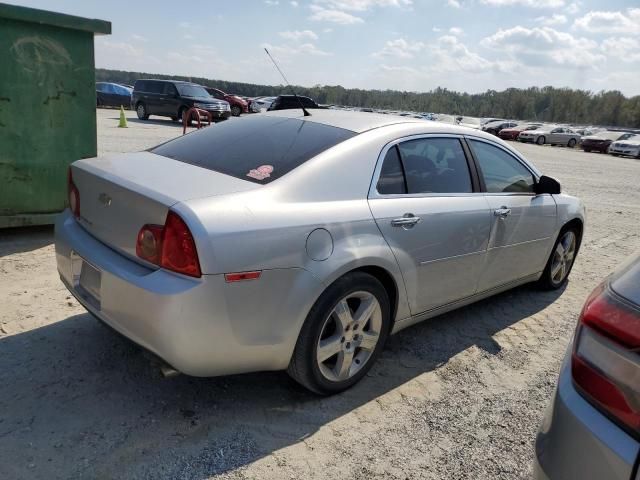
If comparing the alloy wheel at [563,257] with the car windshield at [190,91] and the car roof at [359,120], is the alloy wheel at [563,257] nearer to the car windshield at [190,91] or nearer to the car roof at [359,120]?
the car roof at [359,120]

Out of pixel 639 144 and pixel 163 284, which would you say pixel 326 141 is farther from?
pixel 639 144

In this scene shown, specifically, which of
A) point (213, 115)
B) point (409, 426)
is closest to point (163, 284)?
point (409, 426)

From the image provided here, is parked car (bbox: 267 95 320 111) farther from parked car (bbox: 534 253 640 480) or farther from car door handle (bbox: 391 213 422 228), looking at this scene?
parked car (bbox: 534 253 640 480)

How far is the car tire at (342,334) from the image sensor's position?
8.98ft

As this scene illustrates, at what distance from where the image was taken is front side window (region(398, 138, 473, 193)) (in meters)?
3.34

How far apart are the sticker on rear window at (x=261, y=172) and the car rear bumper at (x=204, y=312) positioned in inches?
22.5

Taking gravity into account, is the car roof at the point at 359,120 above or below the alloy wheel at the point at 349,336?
above

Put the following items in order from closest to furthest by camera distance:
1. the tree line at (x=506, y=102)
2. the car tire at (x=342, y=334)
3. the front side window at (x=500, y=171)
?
1. the car tire at (x=342, y=334)
2. the front side window at (x=500, y=171)
3. the tree line at (x=506, y=102)

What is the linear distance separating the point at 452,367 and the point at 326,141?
5.68 feet

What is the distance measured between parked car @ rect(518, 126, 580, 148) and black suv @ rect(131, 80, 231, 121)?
81.2ft

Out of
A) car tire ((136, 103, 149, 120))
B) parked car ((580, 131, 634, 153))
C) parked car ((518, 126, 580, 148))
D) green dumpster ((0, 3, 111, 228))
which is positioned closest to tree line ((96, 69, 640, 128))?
parked car ((518, 126, 580, 148))

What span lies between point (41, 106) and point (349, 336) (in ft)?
13.1

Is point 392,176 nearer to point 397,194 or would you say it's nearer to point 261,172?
point 397,194

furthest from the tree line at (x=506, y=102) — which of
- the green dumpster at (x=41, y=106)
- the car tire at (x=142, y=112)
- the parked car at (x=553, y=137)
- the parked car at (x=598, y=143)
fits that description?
the green dumpster at (x=41, y=106)
